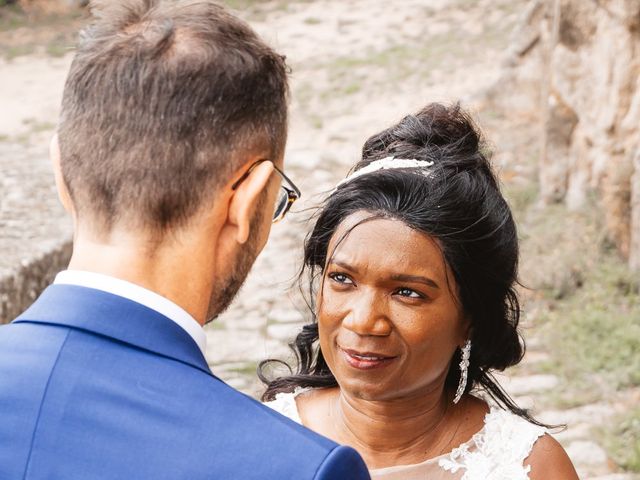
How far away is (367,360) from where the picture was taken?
2.50 meters

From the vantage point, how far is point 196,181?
1534 millimetres

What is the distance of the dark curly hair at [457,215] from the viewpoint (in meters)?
2.60

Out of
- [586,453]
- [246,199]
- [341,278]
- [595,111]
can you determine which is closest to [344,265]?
[341,278]

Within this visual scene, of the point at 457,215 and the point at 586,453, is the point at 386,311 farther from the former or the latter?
the point at 586,453

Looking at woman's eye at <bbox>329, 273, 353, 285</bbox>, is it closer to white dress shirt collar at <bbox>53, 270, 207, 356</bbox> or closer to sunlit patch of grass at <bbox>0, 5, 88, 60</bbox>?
white dress shirt collar at <bbox>53, 270, 207, 356</bbox>

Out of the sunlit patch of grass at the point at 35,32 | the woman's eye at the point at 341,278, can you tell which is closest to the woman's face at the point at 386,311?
the woman's eye at the point at 341,278

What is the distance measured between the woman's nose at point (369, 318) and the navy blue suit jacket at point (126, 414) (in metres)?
0.99

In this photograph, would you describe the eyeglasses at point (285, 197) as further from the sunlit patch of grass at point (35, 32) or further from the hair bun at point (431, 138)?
the sunlit patch of grass at point (35, 32)

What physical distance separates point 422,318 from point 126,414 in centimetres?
121

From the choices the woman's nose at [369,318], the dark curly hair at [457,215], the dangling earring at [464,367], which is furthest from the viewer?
the dangling earring at [464,367]

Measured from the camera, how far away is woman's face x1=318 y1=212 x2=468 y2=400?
→ 250 centimetres

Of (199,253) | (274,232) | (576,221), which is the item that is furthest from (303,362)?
(274,232)

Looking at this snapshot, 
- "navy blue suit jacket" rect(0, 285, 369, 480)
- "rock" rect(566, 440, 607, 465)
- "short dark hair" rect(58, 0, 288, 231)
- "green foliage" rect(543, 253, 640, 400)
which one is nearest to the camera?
"navy blue suit jacket" rect(0, 285, 369, 480)

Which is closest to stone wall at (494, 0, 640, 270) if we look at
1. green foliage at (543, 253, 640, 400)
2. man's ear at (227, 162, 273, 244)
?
green foliage at (543, 253, 640, 400)
